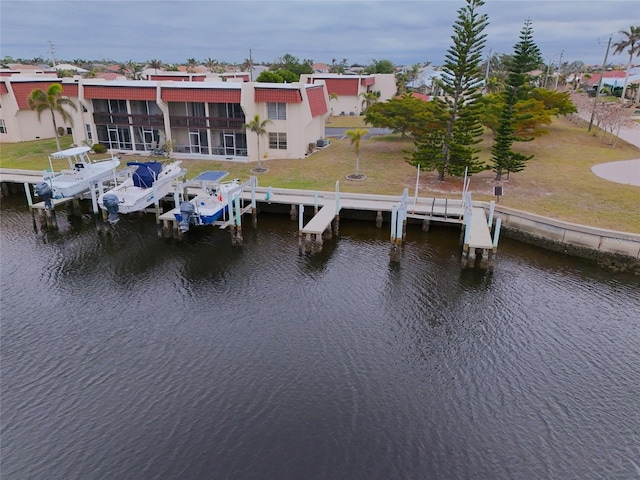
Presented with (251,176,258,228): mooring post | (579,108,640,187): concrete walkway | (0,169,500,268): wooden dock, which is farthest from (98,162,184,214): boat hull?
(579,108,640,187): concrete walkway

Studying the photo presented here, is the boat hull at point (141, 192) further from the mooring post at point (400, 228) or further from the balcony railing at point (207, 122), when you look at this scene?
the mooring post at point (400, 228)

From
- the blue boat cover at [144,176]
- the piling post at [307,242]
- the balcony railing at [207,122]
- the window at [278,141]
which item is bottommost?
the piling post at [307,242]

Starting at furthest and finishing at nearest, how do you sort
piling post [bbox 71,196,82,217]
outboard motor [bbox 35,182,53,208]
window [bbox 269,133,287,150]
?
window [bbox 269,133,287,150] < piling post [bbox 71,196,82,217] < outboard motor [bbox 35,182,53,208]

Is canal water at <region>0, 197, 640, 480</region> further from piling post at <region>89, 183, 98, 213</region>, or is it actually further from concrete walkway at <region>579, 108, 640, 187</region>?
concrete walkway at <region>579, 108, 640, 187</region>

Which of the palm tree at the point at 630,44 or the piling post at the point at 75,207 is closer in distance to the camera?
the piling post at the point at 75,207

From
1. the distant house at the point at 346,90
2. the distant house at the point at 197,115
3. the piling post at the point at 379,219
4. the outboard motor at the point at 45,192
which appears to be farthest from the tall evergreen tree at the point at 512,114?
the distant house at the point at 346,90

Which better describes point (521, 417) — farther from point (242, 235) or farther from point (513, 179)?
point (513, 179)

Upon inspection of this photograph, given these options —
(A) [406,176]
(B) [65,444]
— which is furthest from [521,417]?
(A) [406,176]
